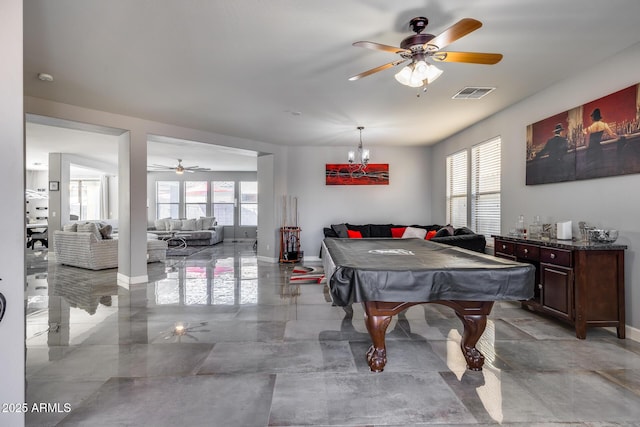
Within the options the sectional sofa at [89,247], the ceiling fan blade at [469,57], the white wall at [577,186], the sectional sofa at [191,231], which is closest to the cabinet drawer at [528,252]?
the white wall at [577,186]

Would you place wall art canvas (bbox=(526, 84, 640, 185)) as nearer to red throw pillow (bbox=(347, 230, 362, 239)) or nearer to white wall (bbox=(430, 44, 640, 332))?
white wall (bbox=(430, 44, 640, 332))

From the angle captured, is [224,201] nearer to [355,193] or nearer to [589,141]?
[355,193]

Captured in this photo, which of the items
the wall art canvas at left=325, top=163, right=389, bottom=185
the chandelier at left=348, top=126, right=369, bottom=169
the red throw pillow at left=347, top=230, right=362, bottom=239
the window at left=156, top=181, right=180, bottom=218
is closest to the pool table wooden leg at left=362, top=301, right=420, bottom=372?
the chandelier at left=348, top=126, right=369, bottom=169

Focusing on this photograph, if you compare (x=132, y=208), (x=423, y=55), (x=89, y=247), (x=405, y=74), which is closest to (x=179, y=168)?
(x=89, y=247)

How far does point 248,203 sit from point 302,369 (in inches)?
415

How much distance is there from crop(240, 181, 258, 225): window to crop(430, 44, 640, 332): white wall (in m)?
8.87

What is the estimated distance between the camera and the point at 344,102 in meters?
4.37

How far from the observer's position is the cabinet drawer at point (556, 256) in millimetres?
3033

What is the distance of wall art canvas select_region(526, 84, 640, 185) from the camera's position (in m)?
2.91

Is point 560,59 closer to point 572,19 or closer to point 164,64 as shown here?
point 572,19

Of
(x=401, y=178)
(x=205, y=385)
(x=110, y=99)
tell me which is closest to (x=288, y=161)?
(x=401, y=178)

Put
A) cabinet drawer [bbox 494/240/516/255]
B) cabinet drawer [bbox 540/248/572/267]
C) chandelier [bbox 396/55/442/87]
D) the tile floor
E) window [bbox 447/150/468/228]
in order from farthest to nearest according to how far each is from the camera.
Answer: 1. window [bbox 447/150/468/228]
2. cabinet drawer [bbox 494/240/516/255]
3. cabinet drawer [bbox 540/248/572/267]
4. chandelier [bbox 396/55/442/87]
5. the tile floor

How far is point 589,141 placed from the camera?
3299mm

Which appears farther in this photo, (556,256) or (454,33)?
(556,256)
